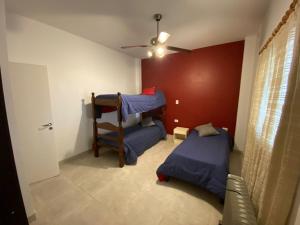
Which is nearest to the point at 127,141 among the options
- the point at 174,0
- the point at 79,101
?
the point at 79,101

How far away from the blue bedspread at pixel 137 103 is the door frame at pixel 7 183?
1.70 meters

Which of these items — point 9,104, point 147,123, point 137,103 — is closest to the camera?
point 9,104

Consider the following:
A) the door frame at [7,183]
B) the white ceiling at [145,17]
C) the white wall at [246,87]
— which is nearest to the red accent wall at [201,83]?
the white wall at [246,87]

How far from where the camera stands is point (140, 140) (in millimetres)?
3217

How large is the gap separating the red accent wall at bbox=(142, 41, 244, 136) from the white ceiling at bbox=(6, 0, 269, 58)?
0.53 meters

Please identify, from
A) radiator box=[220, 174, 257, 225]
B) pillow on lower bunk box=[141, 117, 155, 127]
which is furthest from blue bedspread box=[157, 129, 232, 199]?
pillow on lower bunk box=[141, 117, 155, 127]

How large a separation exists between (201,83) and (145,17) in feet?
7.57

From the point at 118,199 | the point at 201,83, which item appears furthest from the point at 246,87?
the point at 118,199

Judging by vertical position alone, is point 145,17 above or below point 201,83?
above

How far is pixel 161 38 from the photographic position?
81.7 inches

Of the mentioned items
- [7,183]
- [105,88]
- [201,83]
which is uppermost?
[201,83]

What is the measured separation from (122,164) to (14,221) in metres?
1.75

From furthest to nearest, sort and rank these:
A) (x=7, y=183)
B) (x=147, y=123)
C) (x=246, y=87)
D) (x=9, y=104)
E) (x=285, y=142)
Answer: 1. (x=147, y=123)
2. (x=246, y=87)
3. (x=9, y=104)
4. (x=7, y=183)
5. (x=285, y=142)

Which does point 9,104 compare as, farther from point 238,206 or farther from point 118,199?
point 238,206
